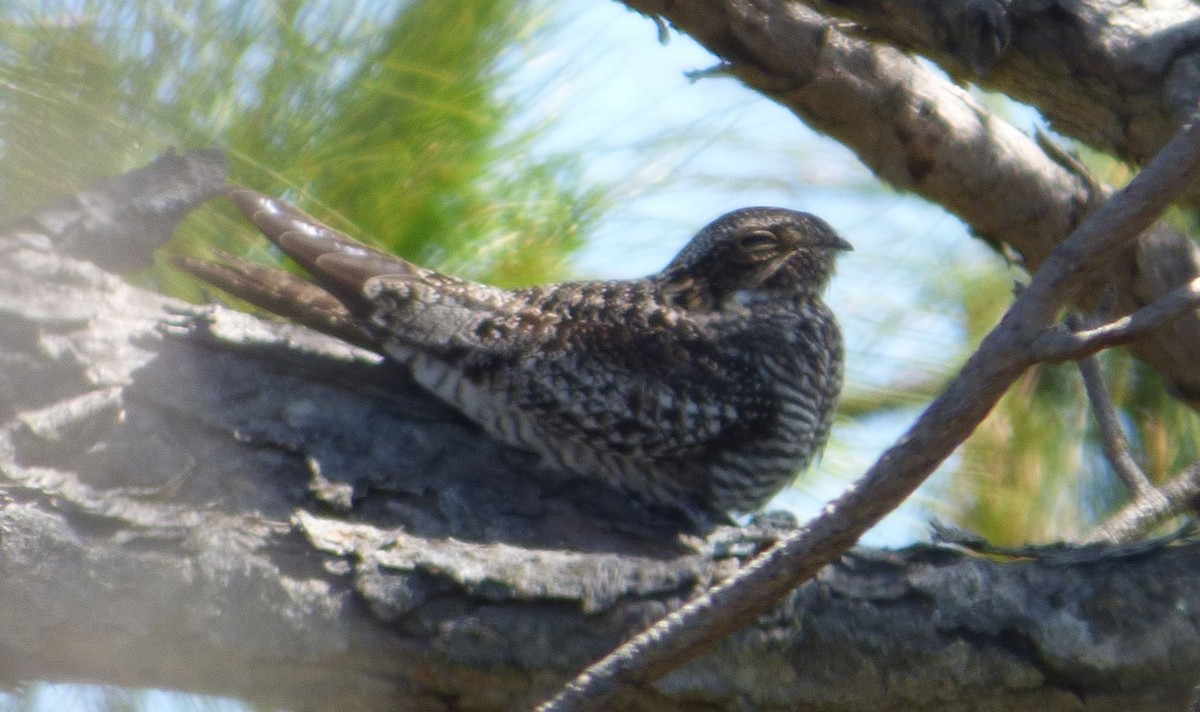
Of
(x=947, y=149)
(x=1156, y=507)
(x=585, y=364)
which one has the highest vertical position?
(x=947, y=149)

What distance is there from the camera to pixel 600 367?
2639 millimetres

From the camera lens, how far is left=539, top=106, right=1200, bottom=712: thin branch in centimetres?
148

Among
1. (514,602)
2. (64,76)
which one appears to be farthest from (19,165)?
(514,602)

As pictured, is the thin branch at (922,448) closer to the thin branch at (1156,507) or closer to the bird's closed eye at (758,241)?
the thin branch at (1156,507)

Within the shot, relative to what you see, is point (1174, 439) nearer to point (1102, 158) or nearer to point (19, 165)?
point (1102, 158)

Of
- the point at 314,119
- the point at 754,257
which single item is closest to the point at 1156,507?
the point at 754,257

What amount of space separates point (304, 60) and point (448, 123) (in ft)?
1.16

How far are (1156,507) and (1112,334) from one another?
92cm

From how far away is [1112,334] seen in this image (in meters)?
1.48

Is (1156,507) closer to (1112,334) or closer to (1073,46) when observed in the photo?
(1073,46)

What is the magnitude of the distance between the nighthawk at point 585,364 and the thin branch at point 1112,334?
46.6 inches

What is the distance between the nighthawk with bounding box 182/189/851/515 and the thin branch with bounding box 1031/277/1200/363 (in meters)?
1.18

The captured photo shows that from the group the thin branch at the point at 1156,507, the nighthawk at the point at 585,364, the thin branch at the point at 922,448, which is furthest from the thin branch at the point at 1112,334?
the nighthawk at the point at 585,364

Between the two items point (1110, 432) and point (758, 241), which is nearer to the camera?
point (1110, 432)
